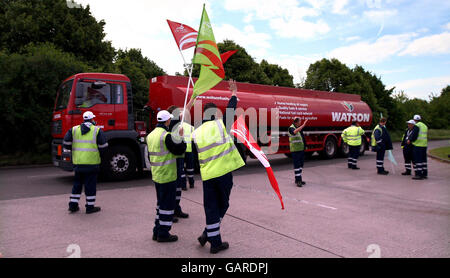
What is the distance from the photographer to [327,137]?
50.7 ft

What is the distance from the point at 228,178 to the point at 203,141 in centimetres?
54

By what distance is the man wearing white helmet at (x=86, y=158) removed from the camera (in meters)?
5.81

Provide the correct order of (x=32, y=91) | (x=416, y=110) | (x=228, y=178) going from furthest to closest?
(x=416, y=110) → (x=32, y=91) → (x=228, y=178)

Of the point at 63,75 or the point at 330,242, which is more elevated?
the point at 63,75

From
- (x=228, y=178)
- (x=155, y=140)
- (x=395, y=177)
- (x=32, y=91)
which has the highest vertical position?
(x=32, y=91)

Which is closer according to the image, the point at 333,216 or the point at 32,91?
the point at 333,216

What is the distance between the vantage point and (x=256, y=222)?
5164 millimetres

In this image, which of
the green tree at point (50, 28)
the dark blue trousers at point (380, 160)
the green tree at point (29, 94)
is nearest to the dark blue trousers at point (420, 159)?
the dark blue trousers at point (380, 160)

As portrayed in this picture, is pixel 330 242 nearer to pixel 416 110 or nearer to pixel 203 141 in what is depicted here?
pixel 203 141

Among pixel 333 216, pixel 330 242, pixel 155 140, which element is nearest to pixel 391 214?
pixel 333 216

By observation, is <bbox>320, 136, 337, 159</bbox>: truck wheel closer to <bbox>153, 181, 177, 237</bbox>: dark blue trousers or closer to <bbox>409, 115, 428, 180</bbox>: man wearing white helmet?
<bbox>409, 115, 428, 180</bbox>: man wearing white helmet

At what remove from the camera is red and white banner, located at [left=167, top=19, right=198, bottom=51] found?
25.1 ft

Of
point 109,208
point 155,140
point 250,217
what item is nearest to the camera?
point 155,140

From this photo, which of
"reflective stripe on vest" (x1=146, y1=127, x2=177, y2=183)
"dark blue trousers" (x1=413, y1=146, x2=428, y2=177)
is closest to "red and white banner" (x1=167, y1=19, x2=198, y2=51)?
"reflective stripe on vest" (x1=146, y1=127, x2=177, y2=183)
